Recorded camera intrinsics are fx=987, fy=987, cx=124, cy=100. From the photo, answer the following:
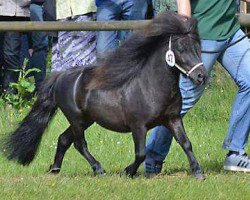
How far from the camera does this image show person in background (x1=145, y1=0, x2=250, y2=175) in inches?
307

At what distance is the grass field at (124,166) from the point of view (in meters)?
6.91

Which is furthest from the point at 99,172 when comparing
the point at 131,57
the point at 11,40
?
the point at 11,40

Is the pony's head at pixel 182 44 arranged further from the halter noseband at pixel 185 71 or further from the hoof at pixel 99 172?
the hoof at pixel 99 172

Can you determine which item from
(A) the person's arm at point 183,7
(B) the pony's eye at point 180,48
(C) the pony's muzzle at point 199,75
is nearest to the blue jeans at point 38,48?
(A) the person's arm at point 183,7

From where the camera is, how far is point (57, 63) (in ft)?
38.7

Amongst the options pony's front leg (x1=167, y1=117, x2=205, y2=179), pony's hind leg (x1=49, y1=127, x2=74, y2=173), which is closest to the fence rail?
pony's hind leg (x1=49, y1=127, x2=74, y2=173)

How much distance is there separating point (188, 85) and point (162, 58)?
0.55 m

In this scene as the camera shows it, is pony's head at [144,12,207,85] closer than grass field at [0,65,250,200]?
No

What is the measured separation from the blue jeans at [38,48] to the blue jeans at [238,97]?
414 cm

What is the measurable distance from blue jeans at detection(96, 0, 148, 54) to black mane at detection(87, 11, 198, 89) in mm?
3234

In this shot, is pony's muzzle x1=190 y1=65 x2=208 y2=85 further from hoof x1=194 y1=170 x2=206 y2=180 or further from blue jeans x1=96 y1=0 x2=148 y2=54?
blue jeans x1=96 y1=0 x2=148 y2=54

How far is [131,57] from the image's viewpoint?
24.6 feet

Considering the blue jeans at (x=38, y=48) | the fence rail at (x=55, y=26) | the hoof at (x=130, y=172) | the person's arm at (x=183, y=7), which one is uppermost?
the person's arm at (x=183, y=7)

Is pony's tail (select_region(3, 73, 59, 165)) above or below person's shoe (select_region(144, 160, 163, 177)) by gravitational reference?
above
